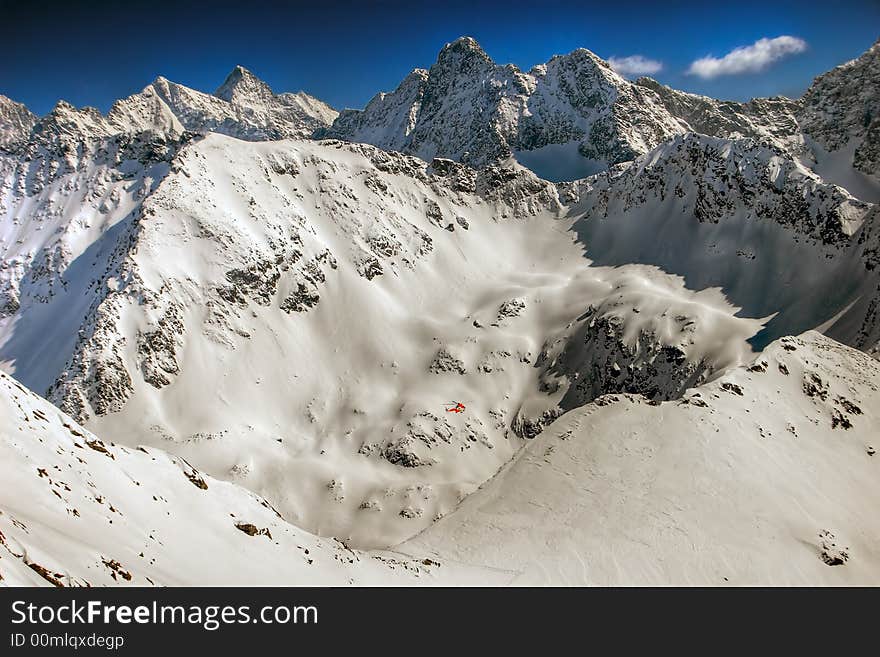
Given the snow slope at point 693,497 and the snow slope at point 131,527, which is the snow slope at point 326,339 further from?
the snow slope at point 131,527

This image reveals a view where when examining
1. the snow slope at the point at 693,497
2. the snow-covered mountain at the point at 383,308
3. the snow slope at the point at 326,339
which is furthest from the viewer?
the snow slope at the point at 326,339

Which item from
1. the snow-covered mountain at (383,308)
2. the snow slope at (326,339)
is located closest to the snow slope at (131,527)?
the snow-covered mountain at (383,308)

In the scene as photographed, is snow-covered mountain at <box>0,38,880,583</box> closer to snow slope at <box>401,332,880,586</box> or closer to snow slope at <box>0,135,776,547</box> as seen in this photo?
snow slope at <box>0,135,776,547</box>

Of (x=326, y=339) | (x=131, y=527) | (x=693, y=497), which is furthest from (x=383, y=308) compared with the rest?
(x=131, y=527)

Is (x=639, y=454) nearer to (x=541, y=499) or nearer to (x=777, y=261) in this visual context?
(x=541, y=499)

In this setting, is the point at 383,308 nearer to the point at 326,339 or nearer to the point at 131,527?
the point at 326,339

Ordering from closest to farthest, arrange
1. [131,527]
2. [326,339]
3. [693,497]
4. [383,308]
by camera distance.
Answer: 1. [131,527]
2. [693,497]
3. [326,339]
4. [383,308]

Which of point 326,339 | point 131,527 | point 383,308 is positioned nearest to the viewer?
point 131,527
